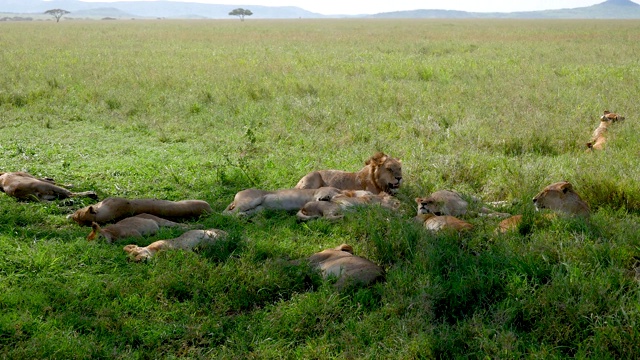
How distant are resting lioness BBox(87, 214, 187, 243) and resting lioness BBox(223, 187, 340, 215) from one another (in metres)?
0.70

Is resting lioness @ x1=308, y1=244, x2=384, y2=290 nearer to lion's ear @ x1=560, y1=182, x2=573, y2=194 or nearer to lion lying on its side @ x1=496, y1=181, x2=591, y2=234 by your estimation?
lion lying on its side @ x1=496, y1=181, x2=591, y2=234

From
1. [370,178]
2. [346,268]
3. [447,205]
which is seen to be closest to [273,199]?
[370,178]

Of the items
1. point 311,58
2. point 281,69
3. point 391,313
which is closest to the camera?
point 391,313

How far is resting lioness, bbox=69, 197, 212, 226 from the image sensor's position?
6.22 meters

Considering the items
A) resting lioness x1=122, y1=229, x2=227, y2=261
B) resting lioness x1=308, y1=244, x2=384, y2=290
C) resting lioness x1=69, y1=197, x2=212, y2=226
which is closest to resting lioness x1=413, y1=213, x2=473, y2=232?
resting lioness x1=308, y1=244, x2=384, y2=290

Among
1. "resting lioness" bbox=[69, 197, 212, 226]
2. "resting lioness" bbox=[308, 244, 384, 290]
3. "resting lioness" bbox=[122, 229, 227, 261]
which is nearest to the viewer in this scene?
"resting lioness" bbox=[308, 244, 384, 290]

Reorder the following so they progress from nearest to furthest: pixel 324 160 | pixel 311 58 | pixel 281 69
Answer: pixel 324 160, pixel 281 69, pixel 311 58

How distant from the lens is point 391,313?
4355 millimetres

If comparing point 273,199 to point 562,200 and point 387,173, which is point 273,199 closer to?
point 387,173

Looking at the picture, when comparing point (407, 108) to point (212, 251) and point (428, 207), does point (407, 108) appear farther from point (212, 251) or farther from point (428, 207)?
point (212, 251)

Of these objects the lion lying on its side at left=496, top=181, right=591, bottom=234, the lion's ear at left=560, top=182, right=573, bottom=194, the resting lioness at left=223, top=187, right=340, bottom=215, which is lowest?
the resting lioness at left=223, top=187, right=340, bottom=215

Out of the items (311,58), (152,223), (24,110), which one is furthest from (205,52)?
(152,223)

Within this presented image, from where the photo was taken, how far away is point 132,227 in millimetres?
5914

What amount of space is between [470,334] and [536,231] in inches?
73.8
